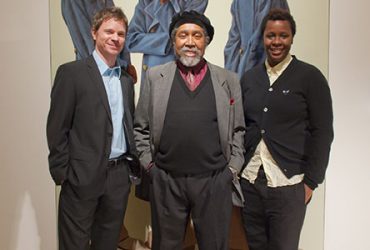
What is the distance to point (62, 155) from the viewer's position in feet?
5.78

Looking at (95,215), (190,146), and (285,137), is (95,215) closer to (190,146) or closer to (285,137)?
(190,146)

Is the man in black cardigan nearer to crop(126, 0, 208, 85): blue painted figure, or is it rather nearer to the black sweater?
the black sweater

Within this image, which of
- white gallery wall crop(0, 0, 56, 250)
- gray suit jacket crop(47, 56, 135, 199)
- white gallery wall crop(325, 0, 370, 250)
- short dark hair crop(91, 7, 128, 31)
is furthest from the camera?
white gallery wall crop(0, 0, 56, 250)

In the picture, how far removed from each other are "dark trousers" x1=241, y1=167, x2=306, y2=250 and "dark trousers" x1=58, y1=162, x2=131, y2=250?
25.4 inches

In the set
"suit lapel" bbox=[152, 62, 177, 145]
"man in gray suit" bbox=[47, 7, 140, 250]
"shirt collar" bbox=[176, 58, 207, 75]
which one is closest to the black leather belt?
"man in gray suit" bbox=[47, 7, 140, 250]

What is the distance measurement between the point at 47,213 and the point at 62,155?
2.89ft

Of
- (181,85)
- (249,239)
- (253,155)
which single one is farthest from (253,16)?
(249,239)

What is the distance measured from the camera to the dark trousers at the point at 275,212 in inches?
72.6

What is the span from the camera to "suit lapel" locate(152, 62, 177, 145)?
1.80 metres

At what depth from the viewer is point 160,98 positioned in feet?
5.97

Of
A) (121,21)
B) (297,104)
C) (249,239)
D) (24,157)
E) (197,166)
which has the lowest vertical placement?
(249,239)

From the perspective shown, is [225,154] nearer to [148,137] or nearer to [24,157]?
[148,137]

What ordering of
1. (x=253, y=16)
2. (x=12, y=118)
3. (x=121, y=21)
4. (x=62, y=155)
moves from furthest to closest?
1. (x=12, y=118)
2. (x=253, y=16)
3. (x=121, y=21)
4. (x=62, y=155)

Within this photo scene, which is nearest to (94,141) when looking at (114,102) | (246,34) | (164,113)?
(114,102)
